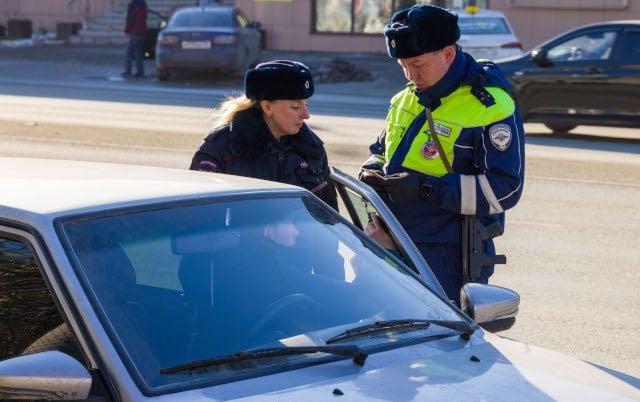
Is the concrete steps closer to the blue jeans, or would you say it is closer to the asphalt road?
the asphalt road

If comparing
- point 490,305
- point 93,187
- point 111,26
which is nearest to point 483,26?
point 111,26

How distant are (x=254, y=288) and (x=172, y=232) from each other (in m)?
0.28

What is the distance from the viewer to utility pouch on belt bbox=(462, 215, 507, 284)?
513 centimetres

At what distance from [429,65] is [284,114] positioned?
0.61 meters

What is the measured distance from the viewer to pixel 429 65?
202 inches

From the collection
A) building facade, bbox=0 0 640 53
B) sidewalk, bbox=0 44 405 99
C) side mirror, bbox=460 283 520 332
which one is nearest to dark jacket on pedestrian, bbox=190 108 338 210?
side mirror, bbox=460 283 520 332

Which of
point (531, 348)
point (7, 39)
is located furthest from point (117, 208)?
point (7, 39)

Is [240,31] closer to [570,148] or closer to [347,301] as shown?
[570,148]

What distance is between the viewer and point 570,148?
17.1 metres

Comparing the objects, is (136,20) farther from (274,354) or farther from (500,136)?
(274,354)

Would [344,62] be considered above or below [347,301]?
below

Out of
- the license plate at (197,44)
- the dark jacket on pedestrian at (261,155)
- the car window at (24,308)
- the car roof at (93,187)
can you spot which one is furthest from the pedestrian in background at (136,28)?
the car window at (24,308)

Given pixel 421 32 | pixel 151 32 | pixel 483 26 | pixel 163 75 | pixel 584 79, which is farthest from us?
pixel 151 32

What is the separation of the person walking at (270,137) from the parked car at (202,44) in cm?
2126
